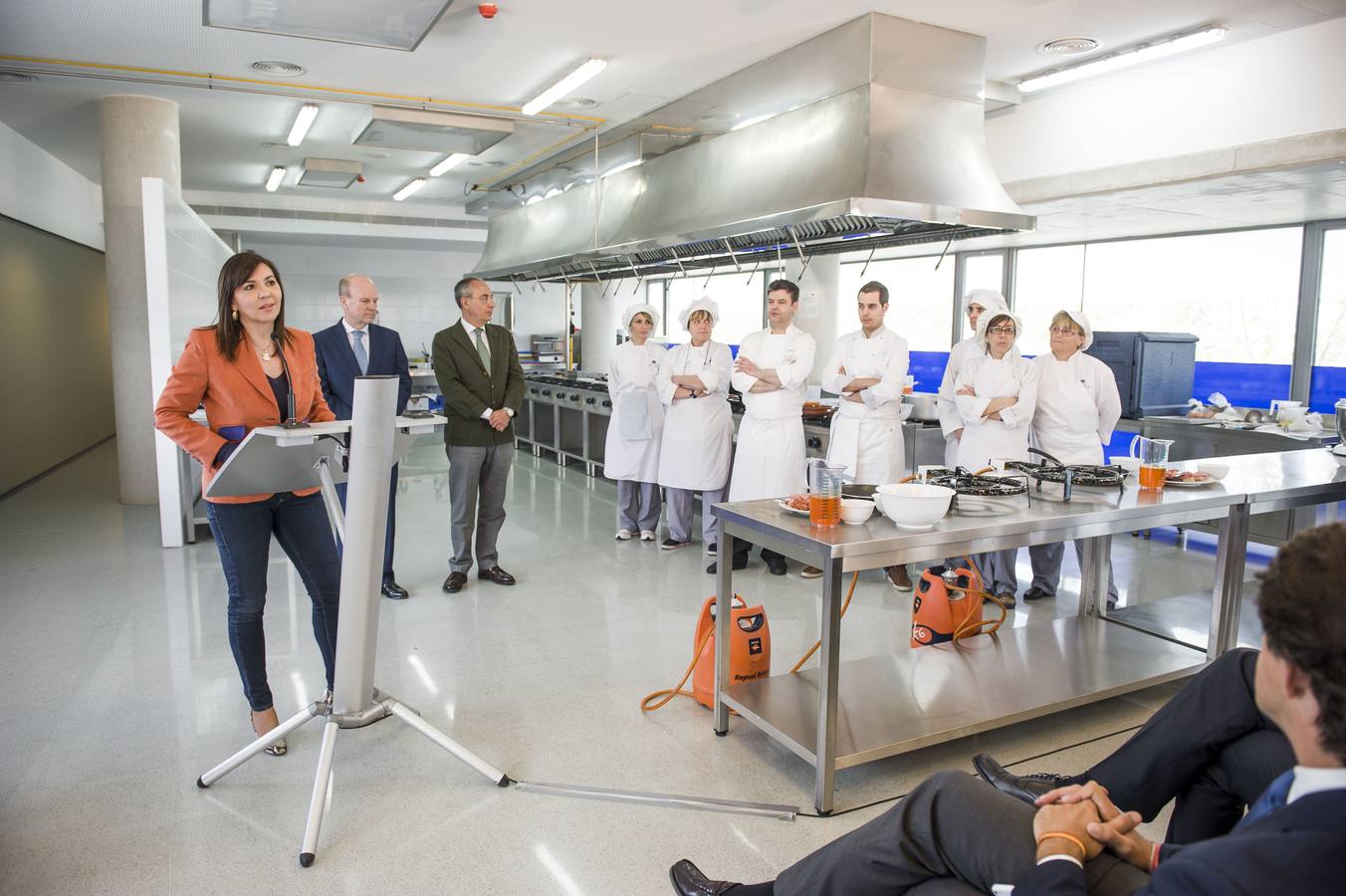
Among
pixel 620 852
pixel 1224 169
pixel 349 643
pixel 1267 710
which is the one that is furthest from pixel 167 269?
pixel 1224 169

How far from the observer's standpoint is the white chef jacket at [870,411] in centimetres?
477

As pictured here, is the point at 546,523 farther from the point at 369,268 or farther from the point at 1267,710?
the point at 369,268

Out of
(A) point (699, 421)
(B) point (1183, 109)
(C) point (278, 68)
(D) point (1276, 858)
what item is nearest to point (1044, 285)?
(B) point (1183, 109)

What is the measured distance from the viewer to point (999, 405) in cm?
445

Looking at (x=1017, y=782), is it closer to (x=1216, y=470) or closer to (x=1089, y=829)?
(x=1089, y=829)

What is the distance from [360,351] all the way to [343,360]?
10cm

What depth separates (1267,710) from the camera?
1.17 m

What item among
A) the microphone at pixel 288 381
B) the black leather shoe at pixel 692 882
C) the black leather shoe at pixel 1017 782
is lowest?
the black leather shoe at pixel 692 882

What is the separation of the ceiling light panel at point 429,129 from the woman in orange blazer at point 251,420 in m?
4.43

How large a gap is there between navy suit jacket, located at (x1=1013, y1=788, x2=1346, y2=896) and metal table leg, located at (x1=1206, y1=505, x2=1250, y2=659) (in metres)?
2.42

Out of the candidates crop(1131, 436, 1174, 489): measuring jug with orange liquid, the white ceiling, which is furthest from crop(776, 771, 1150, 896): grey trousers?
the white ceiling

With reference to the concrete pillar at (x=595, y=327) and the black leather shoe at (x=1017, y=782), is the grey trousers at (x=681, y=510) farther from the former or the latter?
the concrete pillar at (x=595, y=327)

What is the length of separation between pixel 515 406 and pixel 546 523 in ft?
5.83

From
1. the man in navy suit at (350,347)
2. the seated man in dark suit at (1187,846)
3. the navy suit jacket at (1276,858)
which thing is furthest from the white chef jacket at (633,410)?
the navy suit jacket at (1276,858)
